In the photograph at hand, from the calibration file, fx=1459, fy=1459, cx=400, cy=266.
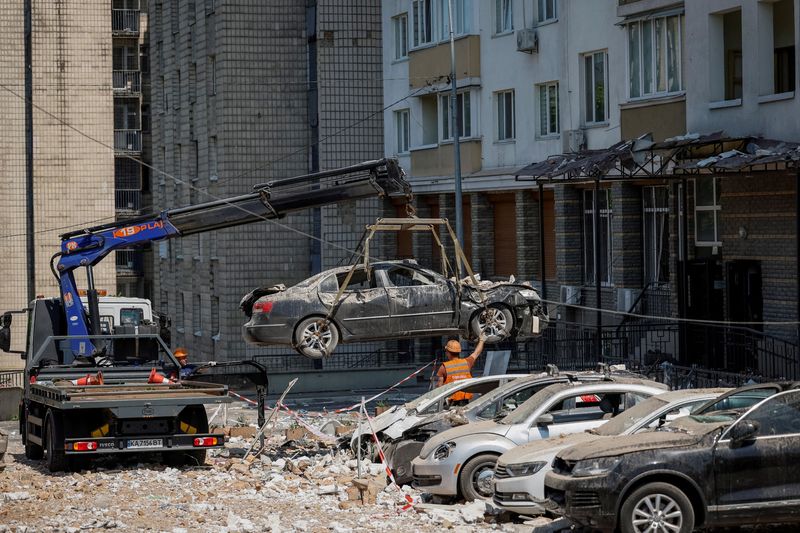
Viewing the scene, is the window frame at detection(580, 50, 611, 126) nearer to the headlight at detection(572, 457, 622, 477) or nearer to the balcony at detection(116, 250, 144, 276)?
the headlight at detection(572, 457, 622, 477)

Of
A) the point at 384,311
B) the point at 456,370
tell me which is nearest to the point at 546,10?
the point at 384,311

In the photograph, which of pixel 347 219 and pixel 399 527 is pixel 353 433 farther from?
pixel 399 527

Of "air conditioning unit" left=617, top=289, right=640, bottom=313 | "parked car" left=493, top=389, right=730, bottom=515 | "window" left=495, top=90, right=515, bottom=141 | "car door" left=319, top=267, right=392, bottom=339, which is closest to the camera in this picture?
"parked car" left=493, top=389, right=730, bottom=515

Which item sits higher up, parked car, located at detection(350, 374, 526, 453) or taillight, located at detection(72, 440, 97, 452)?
parked car, located at detection(350, 374, 526, 453)

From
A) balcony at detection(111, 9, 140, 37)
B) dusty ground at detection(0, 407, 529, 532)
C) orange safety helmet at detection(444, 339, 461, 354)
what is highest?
balcony at detection(111, 9, 140, 37)

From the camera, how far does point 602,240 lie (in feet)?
121

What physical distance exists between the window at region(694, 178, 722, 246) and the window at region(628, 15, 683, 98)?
2176 mm

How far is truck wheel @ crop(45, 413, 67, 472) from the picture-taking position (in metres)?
21.8

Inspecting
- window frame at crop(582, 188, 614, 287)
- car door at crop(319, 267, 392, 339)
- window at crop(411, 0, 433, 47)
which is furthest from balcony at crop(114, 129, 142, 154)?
car door at crop(319, 267, 392, 339)

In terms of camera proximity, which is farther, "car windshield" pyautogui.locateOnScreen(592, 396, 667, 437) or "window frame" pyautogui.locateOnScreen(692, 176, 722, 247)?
"window frame" pyautogui.locateOnScreen(692, 176, 722, 247)

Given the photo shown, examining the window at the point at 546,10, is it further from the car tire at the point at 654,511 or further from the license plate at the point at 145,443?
the car tire at the point at 654,511

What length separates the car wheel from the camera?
23516mm

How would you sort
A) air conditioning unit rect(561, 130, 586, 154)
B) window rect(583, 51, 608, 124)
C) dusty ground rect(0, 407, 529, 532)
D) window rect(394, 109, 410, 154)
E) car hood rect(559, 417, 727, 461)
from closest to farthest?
car hood rect(559, 417, 727, 461), dusty ground rect(0, 407, 529, 532), window rect(583, 51, 608, 124), air conditioning unit rect(561, 130, 586, 154), window rect(394, 109, 410, 154)

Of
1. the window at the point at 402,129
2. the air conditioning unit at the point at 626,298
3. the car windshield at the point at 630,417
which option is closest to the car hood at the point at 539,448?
the car windshield at the point at 630,417
